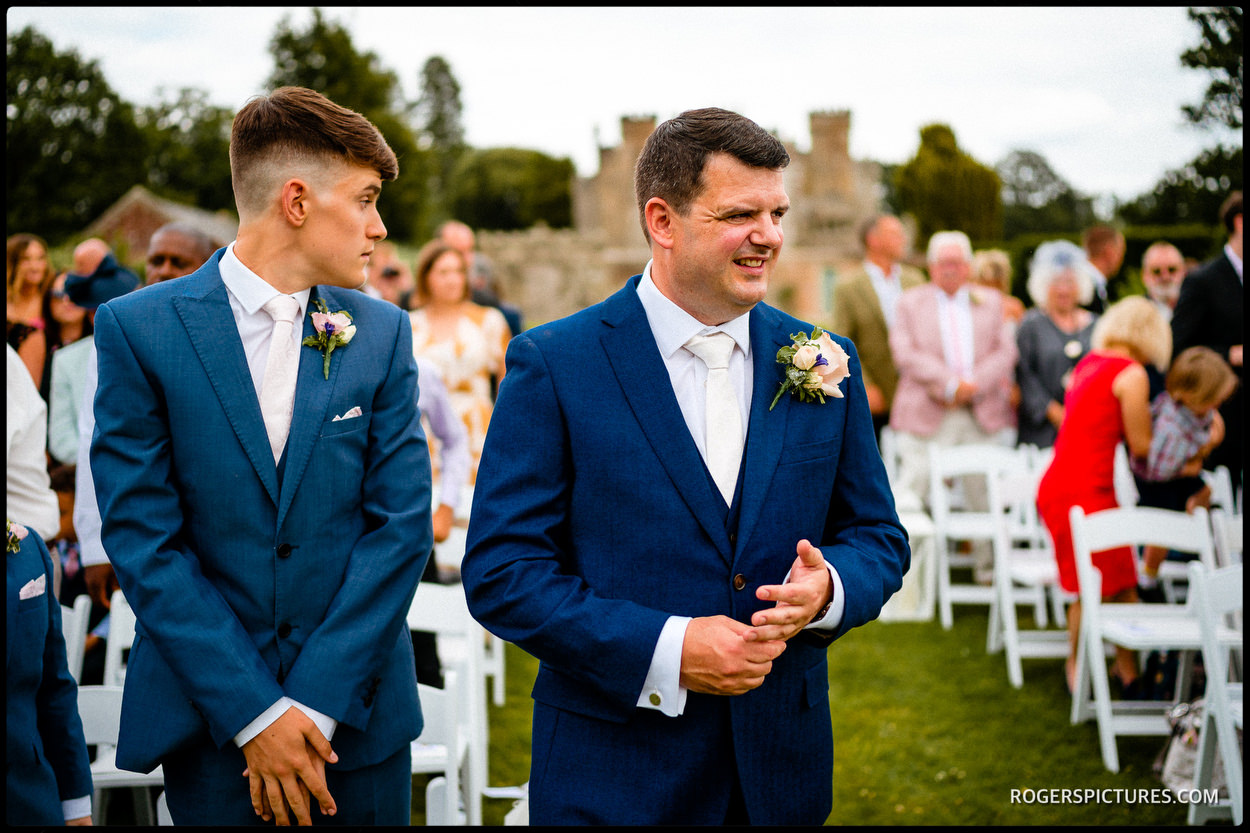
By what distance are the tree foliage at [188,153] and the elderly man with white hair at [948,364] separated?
46.8m

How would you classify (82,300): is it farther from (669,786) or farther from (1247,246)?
(1247,246)

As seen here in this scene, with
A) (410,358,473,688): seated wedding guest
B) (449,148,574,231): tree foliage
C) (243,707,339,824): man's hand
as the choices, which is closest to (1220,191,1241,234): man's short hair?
(410,358,473,688): seated wedding guest

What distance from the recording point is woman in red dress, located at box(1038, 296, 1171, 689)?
5.36m

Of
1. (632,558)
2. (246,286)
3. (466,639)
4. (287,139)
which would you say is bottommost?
(466,639)

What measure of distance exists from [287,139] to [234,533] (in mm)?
916

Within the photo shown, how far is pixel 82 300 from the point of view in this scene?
508cm

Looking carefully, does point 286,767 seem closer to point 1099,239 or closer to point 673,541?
point 673,541

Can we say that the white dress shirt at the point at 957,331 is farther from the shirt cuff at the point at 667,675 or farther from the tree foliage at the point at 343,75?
the tree foliage at the point at 343,75

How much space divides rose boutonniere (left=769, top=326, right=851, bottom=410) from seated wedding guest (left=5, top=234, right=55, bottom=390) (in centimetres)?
457

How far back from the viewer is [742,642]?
192 centimetres

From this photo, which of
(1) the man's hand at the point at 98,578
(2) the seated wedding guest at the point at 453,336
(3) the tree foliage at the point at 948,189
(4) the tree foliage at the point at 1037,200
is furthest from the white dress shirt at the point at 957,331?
(4) the tree foliage at the point at 1037,200

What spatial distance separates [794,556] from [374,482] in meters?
1.02

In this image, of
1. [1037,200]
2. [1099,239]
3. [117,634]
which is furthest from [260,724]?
[1037,200]

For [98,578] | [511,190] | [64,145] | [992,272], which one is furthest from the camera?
[511,190]
